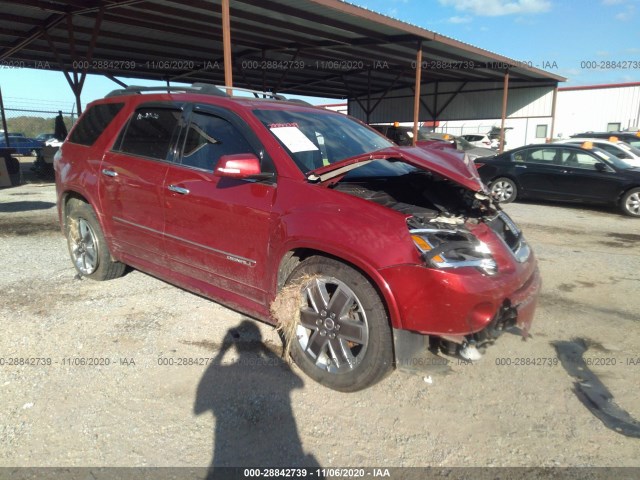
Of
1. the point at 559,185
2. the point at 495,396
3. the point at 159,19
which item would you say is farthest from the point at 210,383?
the point at 159,19

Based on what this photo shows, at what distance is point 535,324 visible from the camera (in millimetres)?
3939

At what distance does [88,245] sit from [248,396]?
2.90 m

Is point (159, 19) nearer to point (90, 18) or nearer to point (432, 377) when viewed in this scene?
point (90, 18)

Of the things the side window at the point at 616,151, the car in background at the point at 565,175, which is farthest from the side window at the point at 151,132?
the side window at the point at 616,151

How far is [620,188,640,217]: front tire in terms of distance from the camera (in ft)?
30.3

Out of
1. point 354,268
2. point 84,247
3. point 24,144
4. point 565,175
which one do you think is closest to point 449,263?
point 354,268

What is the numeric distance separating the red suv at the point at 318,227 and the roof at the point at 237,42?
6984 mm

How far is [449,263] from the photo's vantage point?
2.56 metres

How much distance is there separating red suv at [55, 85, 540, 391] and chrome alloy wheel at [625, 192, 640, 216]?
761cm

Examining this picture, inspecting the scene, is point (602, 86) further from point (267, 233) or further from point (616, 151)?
point (267, 233)

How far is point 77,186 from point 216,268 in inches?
85.8

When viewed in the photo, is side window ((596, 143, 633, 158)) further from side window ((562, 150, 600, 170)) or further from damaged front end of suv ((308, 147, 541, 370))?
damaged front end of suv ((308, 147, 541, 370))

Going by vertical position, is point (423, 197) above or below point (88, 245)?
above

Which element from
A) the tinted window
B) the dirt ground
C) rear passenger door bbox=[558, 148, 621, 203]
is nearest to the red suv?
the dirt ground
